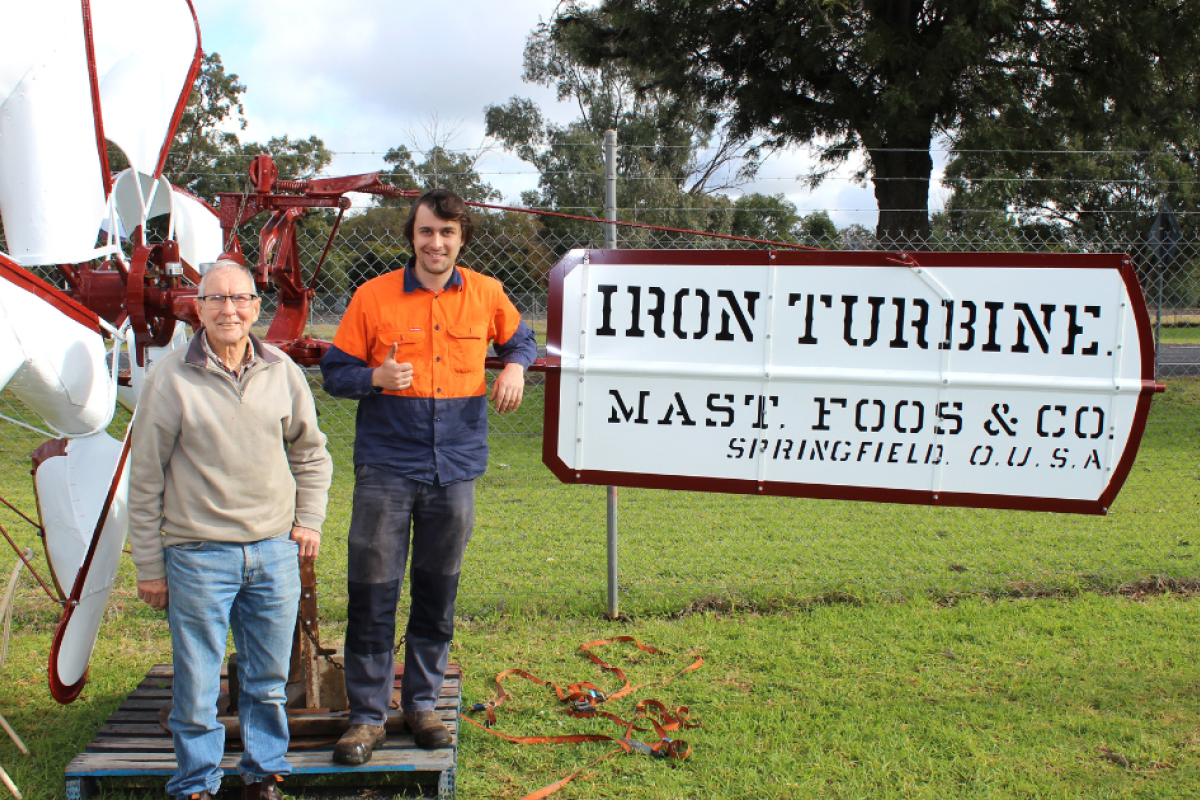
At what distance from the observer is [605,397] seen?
345cm

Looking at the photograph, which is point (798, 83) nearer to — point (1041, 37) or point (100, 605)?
point (1041, 37)

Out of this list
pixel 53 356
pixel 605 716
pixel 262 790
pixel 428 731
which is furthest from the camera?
pixel 605 716

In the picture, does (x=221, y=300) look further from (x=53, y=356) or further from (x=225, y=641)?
(x=225, y=641)

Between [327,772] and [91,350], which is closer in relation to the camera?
[91,350]

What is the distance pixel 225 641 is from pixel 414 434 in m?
0.84

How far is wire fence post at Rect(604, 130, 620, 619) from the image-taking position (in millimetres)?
4176

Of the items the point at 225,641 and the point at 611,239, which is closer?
the point at 225,641

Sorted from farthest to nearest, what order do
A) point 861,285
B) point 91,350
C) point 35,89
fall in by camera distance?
point 861,285 → point 91,350 → point 35,89

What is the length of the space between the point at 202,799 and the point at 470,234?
6.45 ft

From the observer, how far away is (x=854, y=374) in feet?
10.9

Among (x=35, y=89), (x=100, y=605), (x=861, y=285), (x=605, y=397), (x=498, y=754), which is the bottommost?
(x=498, y=754)

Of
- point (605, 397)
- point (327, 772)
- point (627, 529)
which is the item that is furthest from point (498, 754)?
point (627, 529)

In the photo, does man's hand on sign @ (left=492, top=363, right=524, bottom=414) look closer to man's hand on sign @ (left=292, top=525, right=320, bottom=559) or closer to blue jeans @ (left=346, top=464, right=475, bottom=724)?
blue jeans @ (left=346, top=464, right=475, bottom=724)

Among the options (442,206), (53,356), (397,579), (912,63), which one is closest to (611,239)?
(442,206)
